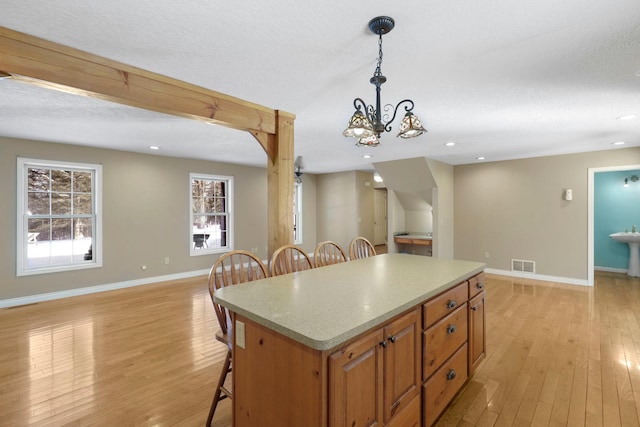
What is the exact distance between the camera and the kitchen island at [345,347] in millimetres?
1106

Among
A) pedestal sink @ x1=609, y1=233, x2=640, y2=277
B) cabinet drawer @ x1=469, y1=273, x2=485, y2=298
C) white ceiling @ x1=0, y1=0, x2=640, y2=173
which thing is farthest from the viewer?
pedestal sink @ x1=609, y1=233, x2=640, y2=277

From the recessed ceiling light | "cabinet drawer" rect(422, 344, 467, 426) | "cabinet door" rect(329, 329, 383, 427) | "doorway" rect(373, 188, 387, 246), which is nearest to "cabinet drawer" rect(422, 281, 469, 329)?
"cabinet drawer" rect(422, 344, 467, 426)

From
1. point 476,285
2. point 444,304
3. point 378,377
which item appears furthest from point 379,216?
point 378,377

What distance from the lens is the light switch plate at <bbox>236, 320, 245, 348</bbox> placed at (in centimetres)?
138

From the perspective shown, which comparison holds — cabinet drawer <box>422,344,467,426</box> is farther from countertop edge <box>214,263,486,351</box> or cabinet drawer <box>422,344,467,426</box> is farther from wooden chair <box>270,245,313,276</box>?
wooden chair <box>270,245,313,276</box>

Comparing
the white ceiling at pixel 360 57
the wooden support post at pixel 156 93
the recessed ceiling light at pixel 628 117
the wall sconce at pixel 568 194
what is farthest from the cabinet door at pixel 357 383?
the wall sconce at pixel 568 194

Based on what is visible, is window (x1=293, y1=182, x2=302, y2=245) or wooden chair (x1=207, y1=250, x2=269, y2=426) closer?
wooden chair (x1=207, y1=250, x2=269, y2=426)

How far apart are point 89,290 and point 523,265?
292 inches

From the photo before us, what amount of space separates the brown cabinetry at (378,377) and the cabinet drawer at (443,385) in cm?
10

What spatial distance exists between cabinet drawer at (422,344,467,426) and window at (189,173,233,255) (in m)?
5.19

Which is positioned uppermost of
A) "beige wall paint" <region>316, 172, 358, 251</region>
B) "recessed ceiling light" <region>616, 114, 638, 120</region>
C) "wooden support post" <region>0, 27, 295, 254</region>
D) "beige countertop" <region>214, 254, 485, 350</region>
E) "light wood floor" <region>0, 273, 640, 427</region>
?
"recessed ceiling light" <region>616, 114, 638, 120</region>

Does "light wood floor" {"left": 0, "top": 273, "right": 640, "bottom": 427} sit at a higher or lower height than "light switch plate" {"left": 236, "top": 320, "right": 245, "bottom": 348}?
lower

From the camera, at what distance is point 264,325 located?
4.11 ft

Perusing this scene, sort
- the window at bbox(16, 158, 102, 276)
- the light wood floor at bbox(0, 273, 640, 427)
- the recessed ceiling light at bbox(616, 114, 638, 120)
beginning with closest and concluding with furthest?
the light wood floor at bbox(0, 273, 640, 427) < the recessed ceiling light at bbox(616, 114, 638, 120) < the window at bbox(16, 158, 102, 276)
